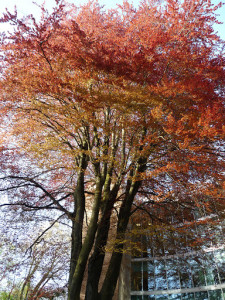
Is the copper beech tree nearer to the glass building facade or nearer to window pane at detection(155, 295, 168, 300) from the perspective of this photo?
the glass building facade

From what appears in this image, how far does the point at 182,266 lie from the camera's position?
41.0 ft

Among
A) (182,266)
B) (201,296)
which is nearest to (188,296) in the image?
(201,296)

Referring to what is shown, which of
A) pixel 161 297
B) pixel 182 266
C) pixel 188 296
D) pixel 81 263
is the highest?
pixel 182 266

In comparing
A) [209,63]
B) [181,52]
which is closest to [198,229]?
[209,63]

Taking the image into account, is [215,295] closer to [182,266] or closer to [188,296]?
[188,296]

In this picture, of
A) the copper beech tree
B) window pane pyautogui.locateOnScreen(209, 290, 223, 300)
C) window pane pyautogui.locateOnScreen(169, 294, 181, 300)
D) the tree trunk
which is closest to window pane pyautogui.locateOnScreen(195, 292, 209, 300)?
window pane pyautogui.locateOnScreen(209, 290, 223, 300)

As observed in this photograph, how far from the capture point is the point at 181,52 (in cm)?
643

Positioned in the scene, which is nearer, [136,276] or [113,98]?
[113,98]

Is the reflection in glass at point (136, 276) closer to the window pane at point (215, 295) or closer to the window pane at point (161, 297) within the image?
the window pane at point (161, 297)

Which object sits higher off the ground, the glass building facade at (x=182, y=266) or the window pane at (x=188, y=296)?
the glass building facade at (x=182, y=266)

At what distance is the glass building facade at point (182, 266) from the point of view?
433 inches

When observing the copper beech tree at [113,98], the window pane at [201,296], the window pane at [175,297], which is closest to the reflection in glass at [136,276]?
the window pane at [175,297]

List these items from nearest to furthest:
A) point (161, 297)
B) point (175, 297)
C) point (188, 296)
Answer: point (188, 296), point (175, 297), point (161, 297)

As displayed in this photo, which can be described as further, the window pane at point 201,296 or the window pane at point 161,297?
the window pane at point 161,297
